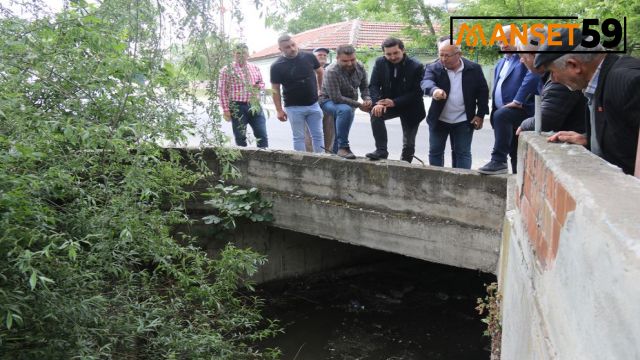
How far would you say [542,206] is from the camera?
2346 mm

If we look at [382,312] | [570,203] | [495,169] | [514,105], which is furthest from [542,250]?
[382,312]

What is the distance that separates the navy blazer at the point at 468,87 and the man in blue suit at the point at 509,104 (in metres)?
0.35

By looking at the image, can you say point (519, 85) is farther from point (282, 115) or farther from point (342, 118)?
point (282, 115)

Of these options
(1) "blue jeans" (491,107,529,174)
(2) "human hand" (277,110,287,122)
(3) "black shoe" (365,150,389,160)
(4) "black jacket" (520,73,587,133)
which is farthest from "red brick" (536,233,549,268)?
(2) "human hand" (277,110,287,122)

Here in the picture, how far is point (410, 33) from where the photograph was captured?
608 inches

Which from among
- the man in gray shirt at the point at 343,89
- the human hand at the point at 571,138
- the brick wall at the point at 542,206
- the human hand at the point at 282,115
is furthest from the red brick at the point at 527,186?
the human hand at the point at 282,115

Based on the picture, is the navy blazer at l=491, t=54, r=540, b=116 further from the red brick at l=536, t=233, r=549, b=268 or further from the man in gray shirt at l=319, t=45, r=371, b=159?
the red brick at l=536, t=233, r=549, b=268

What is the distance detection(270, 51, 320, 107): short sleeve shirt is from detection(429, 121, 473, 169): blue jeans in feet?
5.92

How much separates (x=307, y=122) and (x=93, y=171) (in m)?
3.50

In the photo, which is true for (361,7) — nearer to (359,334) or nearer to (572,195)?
(359,334)

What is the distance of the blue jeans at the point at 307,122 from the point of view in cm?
695

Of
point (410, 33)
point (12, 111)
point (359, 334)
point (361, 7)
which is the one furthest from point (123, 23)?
point (361, 7)

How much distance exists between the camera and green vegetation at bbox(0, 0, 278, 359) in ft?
10.3

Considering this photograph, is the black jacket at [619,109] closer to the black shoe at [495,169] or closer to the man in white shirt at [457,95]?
the black shoe at [495,169]
